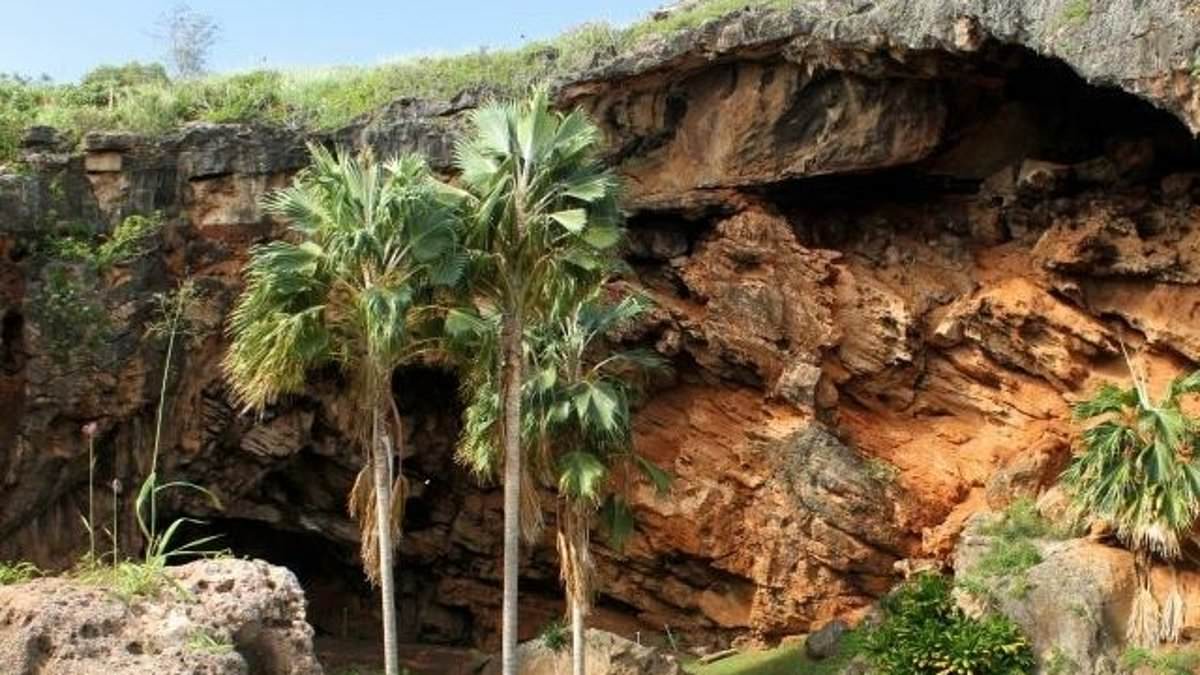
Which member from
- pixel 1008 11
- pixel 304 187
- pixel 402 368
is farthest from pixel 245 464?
pixel 1008 11

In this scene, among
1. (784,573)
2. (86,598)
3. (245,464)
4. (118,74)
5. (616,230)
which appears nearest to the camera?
(86,598)

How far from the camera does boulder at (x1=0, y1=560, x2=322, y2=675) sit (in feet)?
27.3

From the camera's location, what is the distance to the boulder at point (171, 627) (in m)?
8.32

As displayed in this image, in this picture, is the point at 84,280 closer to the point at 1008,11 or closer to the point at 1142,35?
the point at 1008,11

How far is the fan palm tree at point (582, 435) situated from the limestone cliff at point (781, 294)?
441 cm

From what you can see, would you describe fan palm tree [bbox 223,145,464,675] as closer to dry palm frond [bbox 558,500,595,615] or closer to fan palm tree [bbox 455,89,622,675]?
fan palm tree [bbox 455,89,622,675]

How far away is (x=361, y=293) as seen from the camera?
59.4 feet

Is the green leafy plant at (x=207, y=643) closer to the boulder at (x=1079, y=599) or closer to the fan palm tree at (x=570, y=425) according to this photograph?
the fan palm tree at (x=570, y=425)

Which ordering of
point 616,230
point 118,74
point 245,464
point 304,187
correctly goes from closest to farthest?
point 616,230
point 304,187
point 245,464
point 118,74

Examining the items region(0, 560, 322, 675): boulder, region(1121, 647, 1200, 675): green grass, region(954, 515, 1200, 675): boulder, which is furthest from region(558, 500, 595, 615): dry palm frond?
region(0, 560, 322, 675): boulder

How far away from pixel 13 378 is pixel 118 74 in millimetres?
8481

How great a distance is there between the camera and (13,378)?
24.5 m

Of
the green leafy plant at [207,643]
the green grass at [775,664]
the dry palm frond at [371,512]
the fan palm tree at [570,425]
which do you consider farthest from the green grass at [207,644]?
the green grass at [775,664]

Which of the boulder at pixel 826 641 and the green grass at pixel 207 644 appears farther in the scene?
the boulder at pixel 826 641
